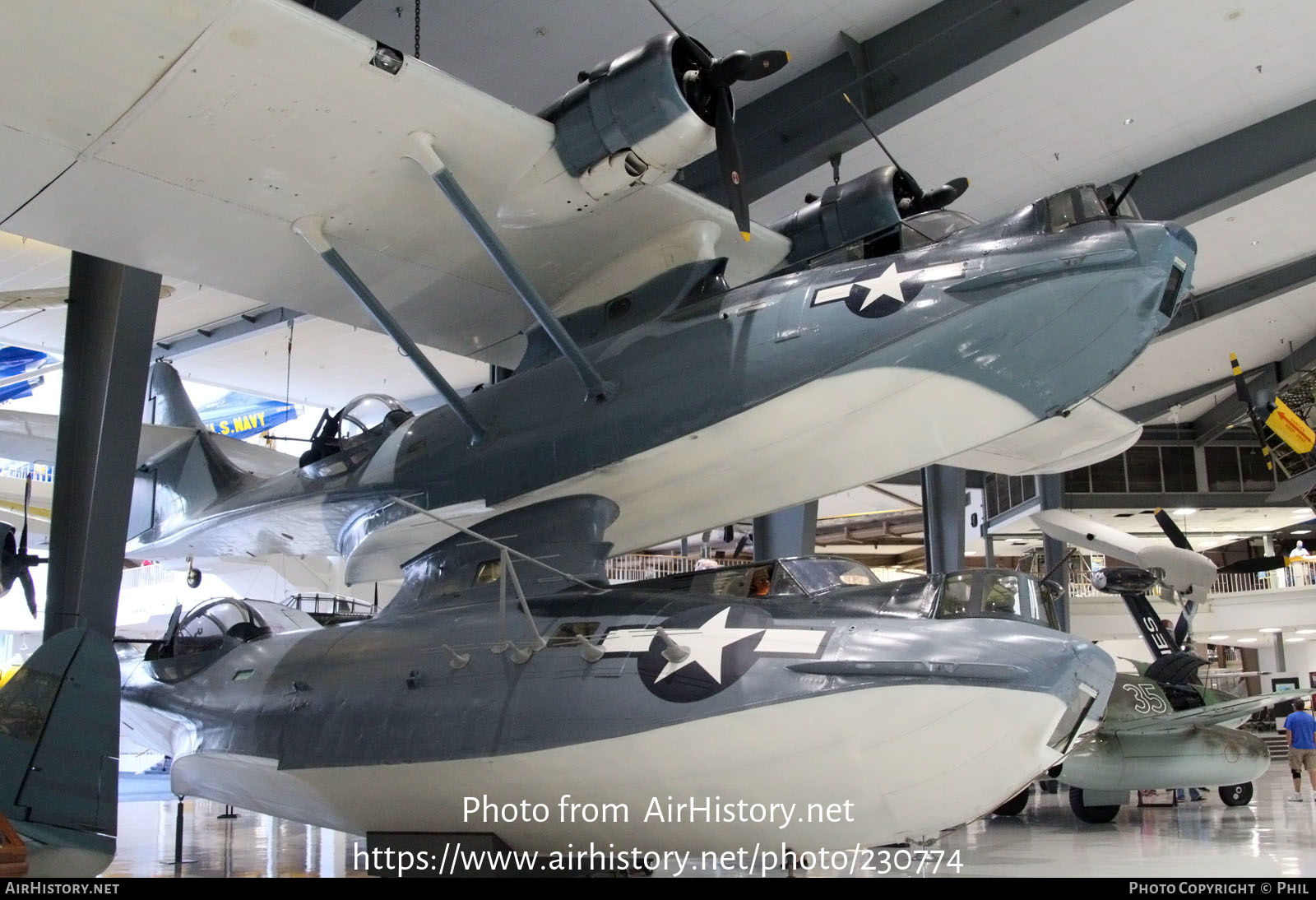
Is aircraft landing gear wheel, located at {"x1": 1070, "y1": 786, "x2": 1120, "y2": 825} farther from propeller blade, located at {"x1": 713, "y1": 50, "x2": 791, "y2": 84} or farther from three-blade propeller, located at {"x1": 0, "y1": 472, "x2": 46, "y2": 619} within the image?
three-blade propeller, located at {"x1": 0, "y1": 472, "x2": 46, "y2": 619}

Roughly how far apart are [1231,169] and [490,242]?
1022 cm

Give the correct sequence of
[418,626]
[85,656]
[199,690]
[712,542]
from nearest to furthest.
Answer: [85,656]
[418,626]
[199,690]
[712,542]

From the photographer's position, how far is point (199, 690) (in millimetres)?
9852

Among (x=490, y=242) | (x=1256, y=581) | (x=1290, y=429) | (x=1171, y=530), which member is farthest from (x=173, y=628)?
(x=1256, y=581)

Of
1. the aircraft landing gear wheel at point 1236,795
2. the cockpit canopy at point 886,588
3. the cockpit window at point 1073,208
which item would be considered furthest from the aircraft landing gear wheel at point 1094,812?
the cockpit window at point 1073,208

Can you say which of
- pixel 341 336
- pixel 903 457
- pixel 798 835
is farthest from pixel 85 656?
pixel 341 336

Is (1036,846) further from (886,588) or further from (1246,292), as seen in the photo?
(1246,292)

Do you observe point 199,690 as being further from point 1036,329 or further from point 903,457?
point 1036,329

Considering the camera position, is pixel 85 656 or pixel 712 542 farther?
pixel 712 542

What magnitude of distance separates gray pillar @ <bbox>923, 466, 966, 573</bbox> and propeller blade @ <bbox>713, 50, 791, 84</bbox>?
13.3m

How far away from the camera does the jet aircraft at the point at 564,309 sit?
21.0 ft

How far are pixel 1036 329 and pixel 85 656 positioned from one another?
22.5ft

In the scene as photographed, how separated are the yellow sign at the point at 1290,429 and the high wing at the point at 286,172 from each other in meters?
15.3

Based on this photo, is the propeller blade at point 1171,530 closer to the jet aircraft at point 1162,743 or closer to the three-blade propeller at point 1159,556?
the three-blade propeller at point 1159,556
